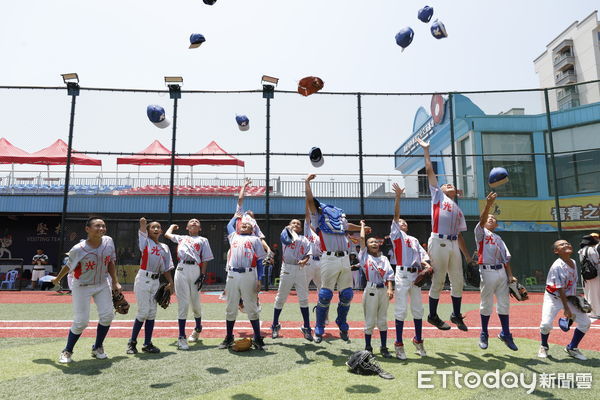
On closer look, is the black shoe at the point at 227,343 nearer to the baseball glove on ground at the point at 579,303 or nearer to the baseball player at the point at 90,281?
the baseball player at the point at 90,281

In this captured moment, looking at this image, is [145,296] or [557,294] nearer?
[557,294]

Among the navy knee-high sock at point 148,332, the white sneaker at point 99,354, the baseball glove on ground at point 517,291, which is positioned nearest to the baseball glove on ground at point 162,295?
the navy knee-high sock at point 148,332

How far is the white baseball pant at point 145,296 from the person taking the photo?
6.12 metres

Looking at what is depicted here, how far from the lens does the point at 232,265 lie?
6.24 m

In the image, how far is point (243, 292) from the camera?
615 centimetres

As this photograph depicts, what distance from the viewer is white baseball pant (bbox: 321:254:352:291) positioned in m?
6.20

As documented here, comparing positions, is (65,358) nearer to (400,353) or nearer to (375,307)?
(375,307)

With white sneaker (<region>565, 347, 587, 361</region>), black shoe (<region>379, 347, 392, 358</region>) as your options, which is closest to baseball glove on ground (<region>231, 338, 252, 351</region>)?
black shoe (<region>379, 347, 392, 358</region>)

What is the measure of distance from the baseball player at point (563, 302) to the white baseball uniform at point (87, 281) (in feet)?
21.8

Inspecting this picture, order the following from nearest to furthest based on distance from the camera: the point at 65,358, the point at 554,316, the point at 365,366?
1. the point at 365,366
2. the point at 65,358
3. the point at 554,316

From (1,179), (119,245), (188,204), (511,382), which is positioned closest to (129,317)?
(511,382)

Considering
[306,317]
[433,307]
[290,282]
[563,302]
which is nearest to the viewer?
[563,302]

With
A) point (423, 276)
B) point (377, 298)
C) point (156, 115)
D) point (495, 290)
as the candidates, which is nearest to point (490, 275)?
point (495, 290)

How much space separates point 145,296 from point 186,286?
739mm
